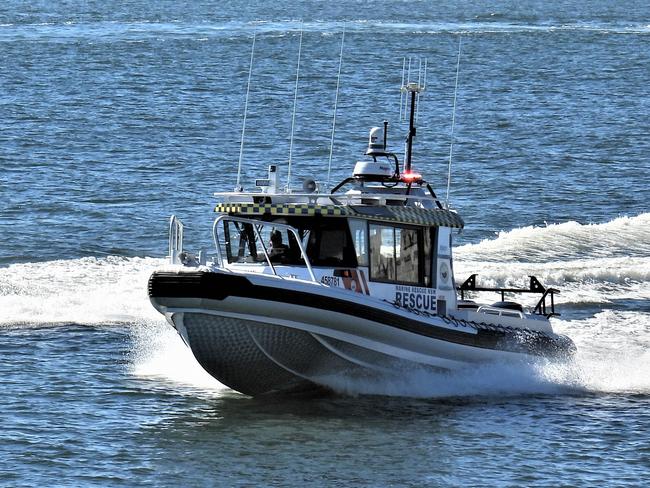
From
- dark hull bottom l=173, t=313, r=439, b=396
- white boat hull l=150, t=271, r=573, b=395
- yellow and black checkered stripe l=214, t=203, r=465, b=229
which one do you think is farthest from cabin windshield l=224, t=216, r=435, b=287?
dark hull bottom l=173, t=313, r=439, b=396

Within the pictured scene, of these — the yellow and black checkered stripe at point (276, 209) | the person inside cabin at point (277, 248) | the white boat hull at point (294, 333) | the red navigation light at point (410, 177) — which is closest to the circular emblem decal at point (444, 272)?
the white boat hull at point (294, 333)

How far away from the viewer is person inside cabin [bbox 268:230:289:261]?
20438mm

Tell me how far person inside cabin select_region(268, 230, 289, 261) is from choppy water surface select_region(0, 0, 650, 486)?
6.28 ft

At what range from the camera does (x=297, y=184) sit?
3969cm

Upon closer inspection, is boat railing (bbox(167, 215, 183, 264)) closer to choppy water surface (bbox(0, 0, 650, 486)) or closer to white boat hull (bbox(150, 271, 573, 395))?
white boat hull (bbox(150, 271, 573, 395))

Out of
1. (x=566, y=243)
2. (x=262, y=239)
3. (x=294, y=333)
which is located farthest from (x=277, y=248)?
(x=566, y=243)

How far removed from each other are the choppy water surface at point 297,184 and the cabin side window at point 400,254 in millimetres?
1488

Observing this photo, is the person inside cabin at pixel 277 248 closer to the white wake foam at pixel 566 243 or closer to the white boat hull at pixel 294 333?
the white boat hull at pixel 294 333

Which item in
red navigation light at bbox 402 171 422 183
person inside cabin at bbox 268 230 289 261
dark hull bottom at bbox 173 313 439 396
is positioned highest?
red navigation light at bbox 402 171 422 183

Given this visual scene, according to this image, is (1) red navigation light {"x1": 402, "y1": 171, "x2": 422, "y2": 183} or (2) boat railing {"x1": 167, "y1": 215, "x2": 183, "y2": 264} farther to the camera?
(1) red navigation light {"x1": 402, "y1": 171, "x2": 422, "y2": 183}

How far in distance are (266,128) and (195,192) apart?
35.9 feet

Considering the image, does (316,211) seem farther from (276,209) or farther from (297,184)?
(297,184)

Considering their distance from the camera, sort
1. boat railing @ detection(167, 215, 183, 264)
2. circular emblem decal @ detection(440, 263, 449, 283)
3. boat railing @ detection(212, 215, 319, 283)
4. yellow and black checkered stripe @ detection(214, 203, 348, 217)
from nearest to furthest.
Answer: boat railing @ detection(212, 215, 319, 283) → boat railing @ detection(167, 215, 183, 264) → yellow and black checkered stripe @ detection(214, 203, 348, 217) → circular emblem decal @ detection(440, 263, 449, 283)

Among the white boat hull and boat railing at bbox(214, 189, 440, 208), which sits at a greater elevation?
boat railing at bbox(214, 189, 440, 208)
